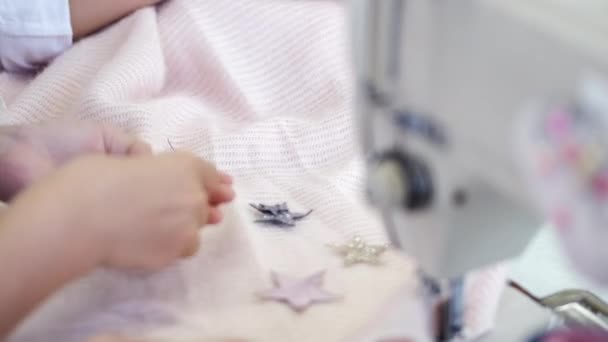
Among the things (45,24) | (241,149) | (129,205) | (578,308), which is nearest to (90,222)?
(129,205)

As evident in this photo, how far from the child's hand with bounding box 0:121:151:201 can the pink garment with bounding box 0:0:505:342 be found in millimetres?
83

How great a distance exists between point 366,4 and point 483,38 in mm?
83

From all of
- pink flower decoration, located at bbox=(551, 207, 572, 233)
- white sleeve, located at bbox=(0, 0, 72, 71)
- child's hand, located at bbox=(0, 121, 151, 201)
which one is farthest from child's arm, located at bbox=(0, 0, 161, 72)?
pink flower decoration, located at bbox=(551, 207, 572, 233)

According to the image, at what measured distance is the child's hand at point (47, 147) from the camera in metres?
0.69

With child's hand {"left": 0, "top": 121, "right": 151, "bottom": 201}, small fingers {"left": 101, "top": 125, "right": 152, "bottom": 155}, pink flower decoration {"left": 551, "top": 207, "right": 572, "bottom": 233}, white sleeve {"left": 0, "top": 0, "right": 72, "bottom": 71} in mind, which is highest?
pink flower decoration {"left": 551, "top": 207, "right": 572, "bottom": 233}

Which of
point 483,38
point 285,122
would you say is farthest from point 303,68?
point 483,38

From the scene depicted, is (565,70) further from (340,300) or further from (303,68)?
(303,68)

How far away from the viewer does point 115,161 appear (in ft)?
1.86

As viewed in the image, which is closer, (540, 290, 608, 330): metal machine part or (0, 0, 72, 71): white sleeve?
(540, 290, 608, 330): metal machine part

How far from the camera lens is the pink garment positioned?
583 mm

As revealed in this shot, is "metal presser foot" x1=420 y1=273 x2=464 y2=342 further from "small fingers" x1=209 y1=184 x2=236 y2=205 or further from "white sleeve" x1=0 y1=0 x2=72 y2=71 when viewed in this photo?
"white sleeve" x1=0 y1=0 x2=72 y2=71

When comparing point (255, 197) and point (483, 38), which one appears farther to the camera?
point (255, 197)

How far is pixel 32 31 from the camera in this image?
3.11ft

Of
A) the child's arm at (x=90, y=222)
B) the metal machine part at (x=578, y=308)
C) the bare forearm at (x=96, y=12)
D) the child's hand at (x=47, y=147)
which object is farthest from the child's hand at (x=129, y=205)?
the bare forearm at (x=96, y=12)
